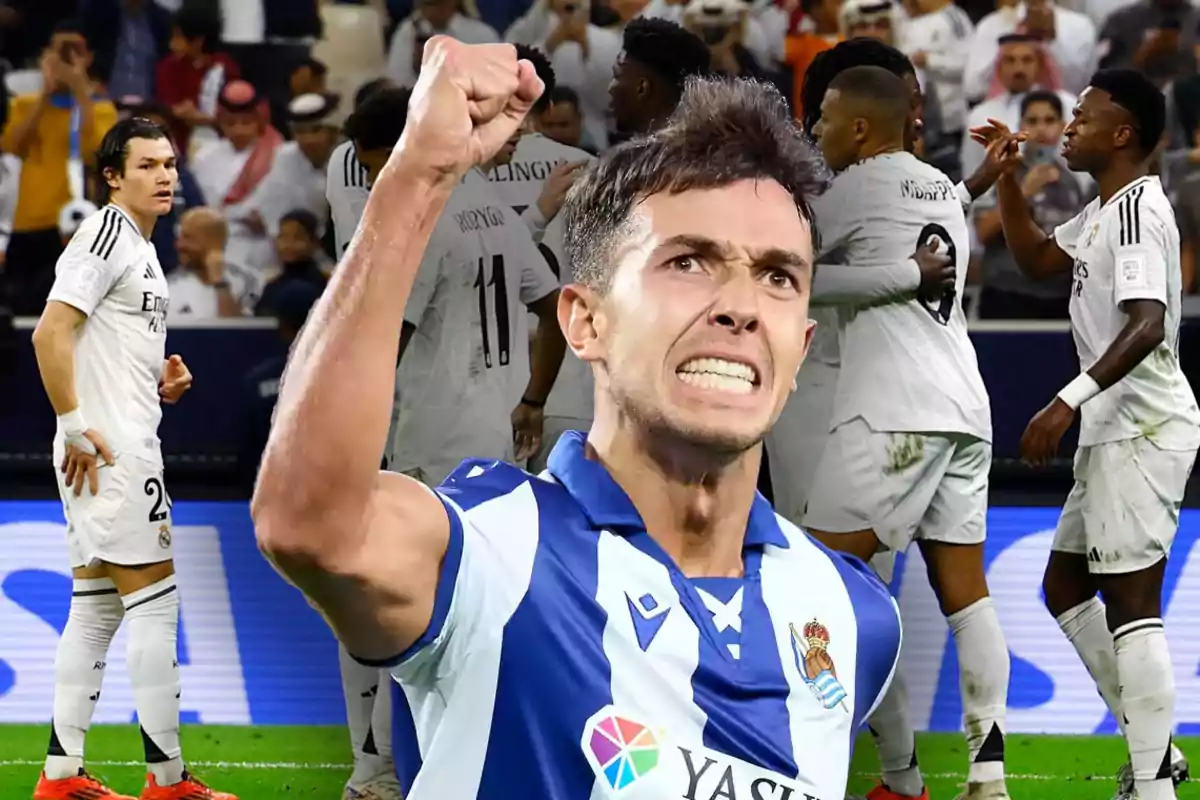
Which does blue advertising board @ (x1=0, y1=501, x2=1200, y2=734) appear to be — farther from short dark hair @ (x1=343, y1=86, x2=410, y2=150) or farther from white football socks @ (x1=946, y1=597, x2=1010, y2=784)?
short dark hair @ (x1=343, y1=86, x2=410, y2=150)

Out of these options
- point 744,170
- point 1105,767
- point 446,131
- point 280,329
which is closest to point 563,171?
point 280,329

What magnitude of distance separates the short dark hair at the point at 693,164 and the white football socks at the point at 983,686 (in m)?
2.69

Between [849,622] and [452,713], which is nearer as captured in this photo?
[452,713]

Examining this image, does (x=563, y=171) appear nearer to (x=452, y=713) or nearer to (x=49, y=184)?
(x=49, y=184)

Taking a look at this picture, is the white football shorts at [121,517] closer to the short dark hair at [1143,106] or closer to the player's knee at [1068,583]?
the player's knee at [1068,583]

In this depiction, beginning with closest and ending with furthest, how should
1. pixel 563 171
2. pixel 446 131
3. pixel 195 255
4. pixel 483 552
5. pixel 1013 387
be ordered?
pixel 446 131 → pixel 483 552 → pixel 563 171 → pixel 1013 387 → pixel 195 255

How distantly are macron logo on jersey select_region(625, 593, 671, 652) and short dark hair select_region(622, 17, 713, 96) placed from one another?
3193 millimetres

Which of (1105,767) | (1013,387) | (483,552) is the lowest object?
(1105,767)

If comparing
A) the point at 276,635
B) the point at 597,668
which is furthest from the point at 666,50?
the point at 597,668

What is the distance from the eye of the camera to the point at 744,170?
162 cm

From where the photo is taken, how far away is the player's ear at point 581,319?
5.32 ft

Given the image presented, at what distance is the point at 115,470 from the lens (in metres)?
4.39

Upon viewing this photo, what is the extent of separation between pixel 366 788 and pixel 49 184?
3.05 meters

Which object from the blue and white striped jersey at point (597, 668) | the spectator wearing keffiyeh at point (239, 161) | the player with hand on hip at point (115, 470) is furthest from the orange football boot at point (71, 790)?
the blue and white striped jersey at point (597, 668)
